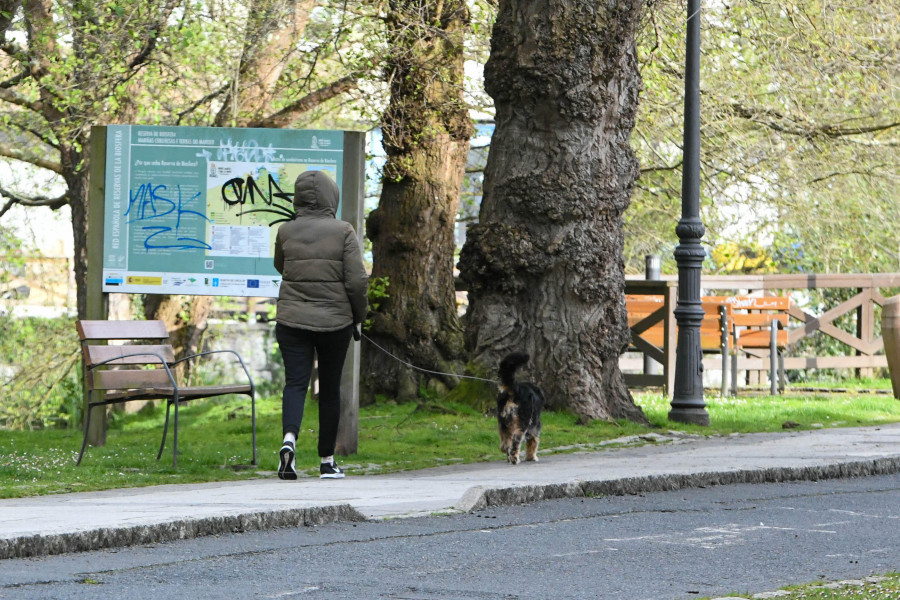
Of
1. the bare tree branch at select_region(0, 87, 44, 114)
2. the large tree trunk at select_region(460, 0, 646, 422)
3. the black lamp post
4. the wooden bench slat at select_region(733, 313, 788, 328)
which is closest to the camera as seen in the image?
the large tree trunk at select_region(460, 0, 646, 422)

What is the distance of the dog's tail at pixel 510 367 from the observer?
1094cm

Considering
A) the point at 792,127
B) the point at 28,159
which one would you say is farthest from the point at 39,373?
the point at 792,127

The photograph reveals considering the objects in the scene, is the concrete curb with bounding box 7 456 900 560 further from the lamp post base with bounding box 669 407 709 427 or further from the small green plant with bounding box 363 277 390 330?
the small green plant with bounding box 363 277 390 330

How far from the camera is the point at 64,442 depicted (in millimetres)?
13102

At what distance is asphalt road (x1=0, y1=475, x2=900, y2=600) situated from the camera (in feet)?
19.2

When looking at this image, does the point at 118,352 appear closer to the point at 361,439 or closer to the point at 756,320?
the point at 361,439

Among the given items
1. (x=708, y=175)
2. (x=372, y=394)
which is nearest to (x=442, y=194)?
(x=372, y=394)

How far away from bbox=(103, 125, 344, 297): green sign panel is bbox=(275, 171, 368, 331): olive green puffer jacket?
143 cm

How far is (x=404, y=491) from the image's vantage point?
904 cm

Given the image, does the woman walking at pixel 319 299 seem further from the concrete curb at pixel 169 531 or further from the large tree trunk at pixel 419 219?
the large tree trunk at pixel 419 219

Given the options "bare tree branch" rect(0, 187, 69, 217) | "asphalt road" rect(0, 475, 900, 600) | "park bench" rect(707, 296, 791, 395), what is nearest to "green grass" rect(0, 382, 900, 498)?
"park bench" rect(707, 296, 791, 395)

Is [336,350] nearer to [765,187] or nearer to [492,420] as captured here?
[492,420]

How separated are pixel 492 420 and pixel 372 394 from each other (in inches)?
124

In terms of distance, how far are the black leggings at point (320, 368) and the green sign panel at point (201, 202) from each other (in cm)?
152
